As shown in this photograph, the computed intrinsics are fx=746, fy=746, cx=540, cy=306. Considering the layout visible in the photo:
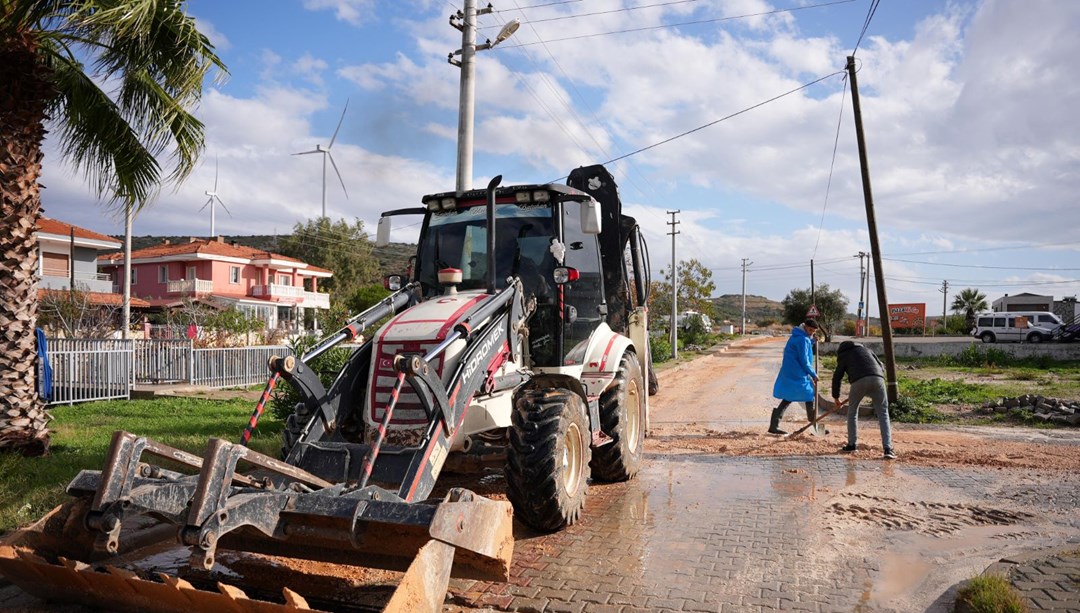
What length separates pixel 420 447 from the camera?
15.2 ft

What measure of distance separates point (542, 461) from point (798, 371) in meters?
6.85

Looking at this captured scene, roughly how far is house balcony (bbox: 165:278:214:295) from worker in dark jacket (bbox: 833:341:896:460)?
4344 centimetres

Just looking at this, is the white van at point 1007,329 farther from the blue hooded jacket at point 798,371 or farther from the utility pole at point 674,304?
the blue hooded jacket at point 798,371

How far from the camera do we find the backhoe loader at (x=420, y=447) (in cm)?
381

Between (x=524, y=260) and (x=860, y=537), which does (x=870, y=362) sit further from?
(x=524, y=260)

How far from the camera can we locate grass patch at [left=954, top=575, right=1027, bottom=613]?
13.4 feet

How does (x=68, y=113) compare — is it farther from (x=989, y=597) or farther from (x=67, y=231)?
(x=67, y=231)

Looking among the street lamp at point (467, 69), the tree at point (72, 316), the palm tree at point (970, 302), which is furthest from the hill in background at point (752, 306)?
the street lamp at point (467, 69)

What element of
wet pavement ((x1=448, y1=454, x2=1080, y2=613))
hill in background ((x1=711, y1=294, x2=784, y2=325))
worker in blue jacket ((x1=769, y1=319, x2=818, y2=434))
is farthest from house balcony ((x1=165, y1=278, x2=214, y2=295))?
hill in background ((x1=711, y1=294, x2=784, y2=325))

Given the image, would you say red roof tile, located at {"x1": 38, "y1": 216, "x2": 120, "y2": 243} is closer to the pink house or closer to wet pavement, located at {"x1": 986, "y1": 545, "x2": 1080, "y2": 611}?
the pink house

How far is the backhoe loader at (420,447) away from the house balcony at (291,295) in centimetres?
4401

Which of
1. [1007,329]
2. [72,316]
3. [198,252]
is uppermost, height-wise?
[198,252]

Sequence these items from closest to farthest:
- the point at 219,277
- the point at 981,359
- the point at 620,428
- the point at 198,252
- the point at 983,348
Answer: the point at 620,428 → the point at 981,359 → the point at 983,348 → the point at 198,252 → the point at 219,277

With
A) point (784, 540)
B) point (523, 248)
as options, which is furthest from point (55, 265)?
point (784, 540)
